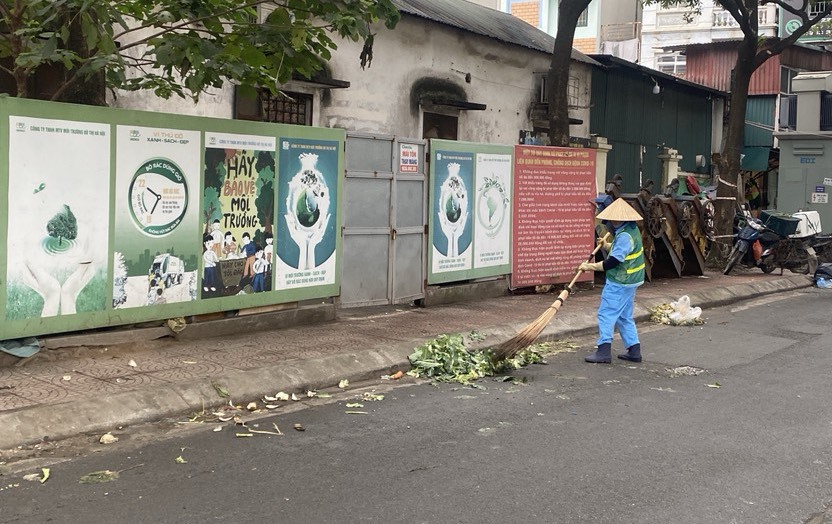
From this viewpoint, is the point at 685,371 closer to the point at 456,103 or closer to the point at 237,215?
the point at 237,215

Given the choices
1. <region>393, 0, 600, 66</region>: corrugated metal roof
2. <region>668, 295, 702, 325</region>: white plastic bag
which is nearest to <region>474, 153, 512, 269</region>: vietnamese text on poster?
<region>668, 295, 702, 325</region>: white plastic bag

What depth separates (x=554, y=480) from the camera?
5.14 m

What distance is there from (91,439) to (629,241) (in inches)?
209

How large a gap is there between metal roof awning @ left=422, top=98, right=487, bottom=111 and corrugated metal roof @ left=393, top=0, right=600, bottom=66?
4.24 feet

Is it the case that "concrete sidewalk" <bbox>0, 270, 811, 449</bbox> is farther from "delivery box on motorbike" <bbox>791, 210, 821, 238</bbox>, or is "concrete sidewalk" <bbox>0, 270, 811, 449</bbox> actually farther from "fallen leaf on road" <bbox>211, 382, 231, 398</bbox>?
"delivery box on motorbike" <bbox>791, 210, 821, 238</bbox>

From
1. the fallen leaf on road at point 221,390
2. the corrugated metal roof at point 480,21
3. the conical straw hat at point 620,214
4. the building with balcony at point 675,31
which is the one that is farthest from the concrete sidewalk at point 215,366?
the building with balcony at point 675,31

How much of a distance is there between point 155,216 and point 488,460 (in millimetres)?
4160

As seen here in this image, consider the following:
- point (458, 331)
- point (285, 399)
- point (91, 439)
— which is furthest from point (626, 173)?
point (91, 439)

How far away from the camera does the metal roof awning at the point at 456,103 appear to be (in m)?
15.7

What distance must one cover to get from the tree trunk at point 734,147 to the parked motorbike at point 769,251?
582mm

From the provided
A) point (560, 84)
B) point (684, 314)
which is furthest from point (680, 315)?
point (560, 84)

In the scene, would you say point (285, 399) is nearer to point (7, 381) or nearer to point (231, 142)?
point (7, 381)

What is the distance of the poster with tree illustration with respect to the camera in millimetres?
7016

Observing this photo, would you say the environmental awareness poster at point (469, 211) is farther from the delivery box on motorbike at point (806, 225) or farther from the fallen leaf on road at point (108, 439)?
the delivery box on motorbike at point (806, 225)
